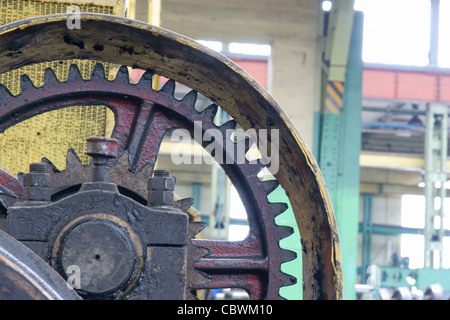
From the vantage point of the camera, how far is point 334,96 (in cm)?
736

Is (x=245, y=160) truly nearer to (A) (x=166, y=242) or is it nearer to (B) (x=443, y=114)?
(A) (x=166, y=242)

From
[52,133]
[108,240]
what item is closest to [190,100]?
[108,240]

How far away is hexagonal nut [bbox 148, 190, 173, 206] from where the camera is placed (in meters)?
1.45

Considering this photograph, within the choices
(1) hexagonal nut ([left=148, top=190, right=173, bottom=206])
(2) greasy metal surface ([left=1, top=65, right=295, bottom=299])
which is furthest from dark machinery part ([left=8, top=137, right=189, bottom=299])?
(2) greasy metal surface ([left=1, top=65, right=295, bottom=299])

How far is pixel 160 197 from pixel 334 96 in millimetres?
6135

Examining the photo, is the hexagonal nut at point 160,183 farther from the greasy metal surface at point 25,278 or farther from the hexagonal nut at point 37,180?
the greasy metal surface at point 25,278

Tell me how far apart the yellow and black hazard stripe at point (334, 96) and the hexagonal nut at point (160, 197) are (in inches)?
240

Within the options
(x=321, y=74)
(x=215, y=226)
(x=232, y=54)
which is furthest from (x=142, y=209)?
(x=215, y=226)

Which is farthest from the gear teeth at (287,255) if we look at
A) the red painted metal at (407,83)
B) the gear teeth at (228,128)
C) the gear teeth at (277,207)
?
the red painted metal at (407,83)

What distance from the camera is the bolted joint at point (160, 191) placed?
1.45 meters

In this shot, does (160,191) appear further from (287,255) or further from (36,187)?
(287,255)
